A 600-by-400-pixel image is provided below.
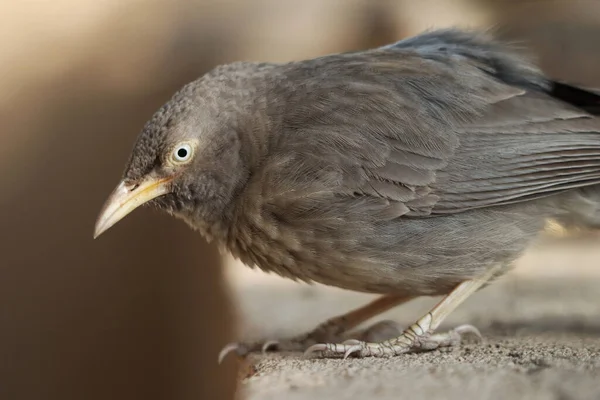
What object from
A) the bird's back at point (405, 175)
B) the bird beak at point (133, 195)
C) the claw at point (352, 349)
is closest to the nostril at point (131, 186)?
the bird beak at point (133, 195)

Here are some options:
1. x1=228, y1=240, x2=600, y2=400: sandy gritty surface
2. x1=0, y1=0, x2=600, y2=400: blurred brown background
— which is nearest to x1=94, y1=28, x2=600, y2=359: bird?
x1=228, y1=240, x2=600, y2=400: sandy gritty surface

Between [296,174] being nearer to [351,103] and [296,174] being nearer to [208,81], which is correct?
[351,103]

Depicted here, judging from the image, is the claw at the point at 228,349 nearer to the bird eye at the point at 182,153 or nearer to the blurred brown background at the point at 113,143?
the bird eye at the point at 182,153

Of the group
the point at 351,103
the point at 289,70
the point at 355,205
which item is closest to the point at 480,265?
the point at 355,205

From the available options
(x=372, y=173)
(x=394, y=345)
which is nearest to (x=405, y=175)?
(x=372, y=173)

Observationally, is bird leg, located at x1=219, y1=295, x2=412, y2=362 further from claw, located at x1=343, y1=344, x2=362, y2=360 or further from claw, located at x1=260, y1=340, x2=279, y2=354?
claw, located at x1=343, y1=344, x2=362, y2=360

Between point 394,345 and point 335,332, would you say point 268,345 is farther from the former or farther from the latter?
point 394,345
